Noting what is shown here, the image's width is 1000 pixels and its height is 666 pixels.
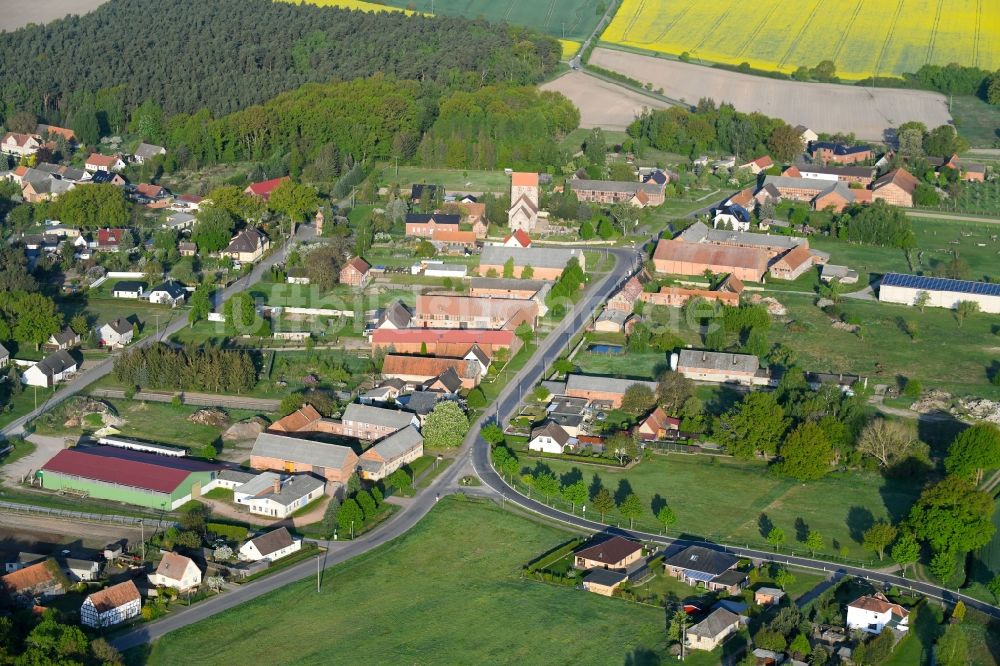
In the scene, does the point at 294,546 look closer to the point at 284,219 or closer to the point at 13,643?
the point at 13,643

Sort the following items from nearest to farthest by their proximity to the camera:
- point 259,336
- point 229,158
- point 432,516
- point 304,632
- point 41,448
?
point 304,632 < point 432,516 < point 41,448 < point 259,336 < point 229,158

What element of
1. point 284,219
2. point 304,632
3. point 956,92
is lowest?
point 304,632

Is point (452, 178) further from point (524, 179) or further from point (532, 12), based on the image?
point (532, 12)

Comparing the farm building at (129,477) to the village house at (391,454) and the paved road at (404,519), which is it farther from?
the paved road at (404,519)

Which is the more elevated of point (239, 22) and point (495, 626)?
point (239, 22)

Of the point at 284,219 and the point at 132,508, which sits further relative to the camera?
the point at 284,219

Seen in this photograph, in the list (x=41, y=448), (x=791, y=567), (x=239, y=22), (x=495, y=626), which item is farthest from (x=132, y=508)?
(x=239, y=22)
